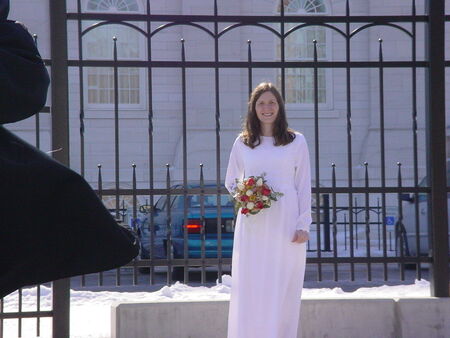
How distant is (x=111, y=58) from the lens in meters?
21.5

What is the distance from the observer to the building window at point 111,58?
823 inches

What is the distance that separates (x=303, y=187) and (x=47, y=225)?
3738 mm

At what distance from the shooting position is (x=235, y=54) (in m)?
→ 21.7

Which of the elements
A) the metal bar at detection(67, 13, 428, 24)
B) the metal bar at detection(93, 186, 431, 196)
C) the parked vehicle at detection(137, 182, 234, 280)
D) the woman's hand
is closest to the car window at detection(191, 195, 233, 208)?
the parked vehicle at detection(137, 182, 234, 280)

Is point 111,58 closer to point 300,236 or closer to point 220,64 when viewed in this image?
point 220,64

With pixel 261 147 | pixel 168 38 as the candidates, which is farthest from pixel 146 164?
pixel 261 147

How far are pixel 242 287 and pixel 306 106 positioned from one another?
16018 mm

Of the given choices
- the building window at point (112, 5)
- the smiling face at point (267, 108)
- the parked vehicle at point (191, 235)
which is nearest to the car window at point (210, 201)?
the parked vehicle at point (191, 235)

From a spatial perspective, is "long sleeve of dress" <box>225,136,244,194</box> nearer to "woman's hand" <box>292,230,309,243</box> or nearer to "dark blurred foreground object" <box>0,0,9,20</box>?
"woman's hand" <box>292,230,309,243</box>

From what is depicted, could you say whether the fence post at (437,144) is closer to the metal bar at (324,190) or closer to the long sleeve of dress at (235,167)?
the metal bar at (324,190)

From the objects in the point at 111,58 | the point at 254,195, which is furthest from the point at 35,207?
the point at 111,58

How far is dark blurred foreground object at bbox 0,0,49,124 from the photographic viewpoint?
5.96 feet

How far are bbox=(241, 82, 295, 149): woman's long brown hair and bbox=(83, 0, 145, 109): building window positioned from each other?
14875 millimetres

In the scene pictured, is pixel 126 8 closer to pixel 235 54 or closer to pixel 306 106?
pixel 235 54
